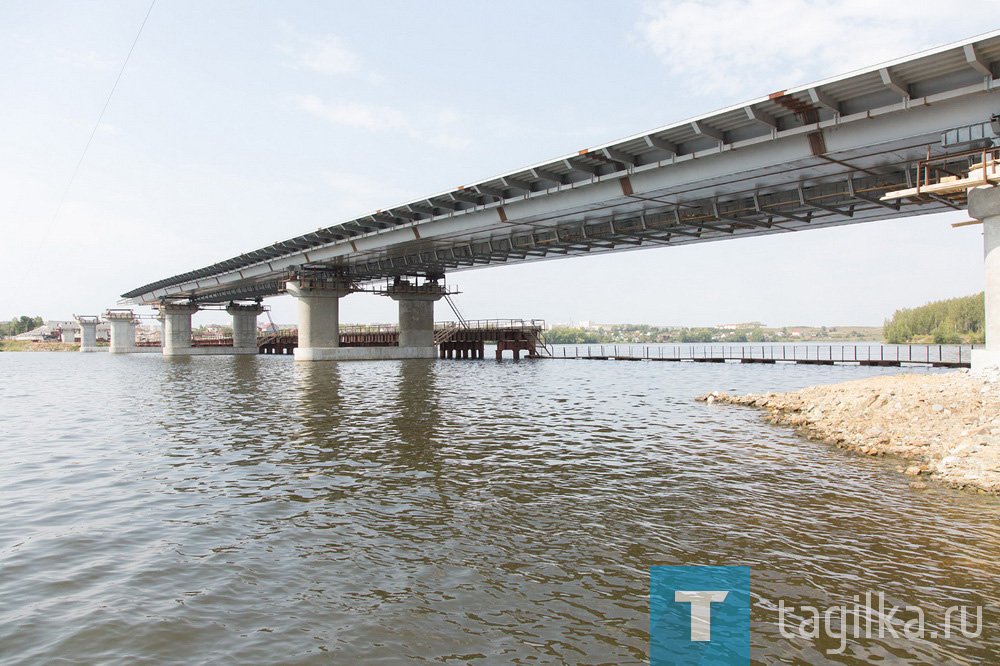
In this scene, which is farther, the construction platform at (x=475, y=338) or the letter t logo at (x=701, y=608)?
the construction platform at (x=475, y=338)

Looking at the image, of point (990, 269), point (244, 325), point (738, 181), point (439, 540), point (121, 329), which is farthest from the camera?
point (121, 329)

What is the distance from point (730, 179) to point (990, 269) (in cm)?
1140

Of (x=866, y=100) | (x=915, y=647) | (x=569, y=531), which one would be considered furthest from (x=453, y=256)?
(x=915, y=647)

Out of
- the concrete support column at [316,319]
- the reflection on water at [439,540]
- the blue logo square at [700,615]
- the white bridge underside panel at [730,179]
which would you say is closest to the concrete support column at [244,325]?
the concrete support column at [316,319]

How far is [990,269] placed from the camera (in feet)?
56.2

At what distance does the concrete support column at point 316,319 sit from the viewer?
62875 millimetres

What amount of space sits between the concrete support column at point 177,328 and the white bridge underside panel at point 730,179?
67.1m

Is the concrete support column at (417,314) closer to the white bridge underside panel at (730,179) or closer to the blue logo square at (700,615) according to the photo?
the white bridge underside panel at (730,179)

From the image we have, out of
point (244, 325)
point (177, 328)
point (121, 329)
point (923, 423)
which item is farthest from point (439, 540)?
point (121, 329)

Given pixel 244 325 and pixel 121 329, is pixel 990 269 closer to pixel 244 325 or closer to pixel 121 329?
pixel 244 325

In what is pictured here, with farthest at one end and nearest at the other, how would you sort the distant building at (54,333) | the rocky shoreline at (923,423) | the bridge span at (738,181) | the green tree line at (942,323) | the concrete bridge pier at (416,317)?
the distant building at (54,333) < the green tree line at (942,323) < the concrete bridge pier at (416,317) < the bridge span at (738,181) < the rocky shoreline at (923,423)

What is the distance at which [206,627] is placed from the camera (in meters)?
6.01

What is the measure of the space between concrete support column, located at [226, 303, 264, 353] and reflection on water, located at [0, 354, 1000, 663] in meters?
99.1

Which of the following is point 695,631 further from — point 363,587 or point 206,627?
point 206,627
